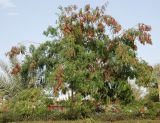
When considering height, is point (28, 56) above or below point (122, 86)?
above

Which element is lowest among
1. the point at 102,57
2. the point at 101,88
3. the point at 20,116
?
the point at 20,116

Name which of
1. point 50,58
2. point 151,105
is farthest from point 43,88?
point 151,105

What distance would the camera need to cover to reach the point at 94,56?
22.3 metres

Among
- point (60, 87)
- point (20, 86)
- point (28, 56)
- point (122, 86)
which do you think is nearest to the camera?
point (60, 87)

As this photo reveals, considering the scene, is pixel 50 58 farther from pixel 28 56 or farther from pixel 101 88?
pixel 101 88

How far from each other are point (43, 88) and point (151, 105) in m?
6.74

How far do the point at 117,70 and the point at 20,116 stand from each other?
658 centimetres

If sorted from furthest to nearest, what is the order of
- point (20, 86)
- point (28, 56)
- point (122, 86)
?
1. point (20, 86)
2. point (28, 56)
3. point (122, 86)

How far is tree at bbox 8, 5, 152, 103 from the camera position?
2183 cm

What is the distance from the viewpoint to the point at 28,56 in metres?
24.2

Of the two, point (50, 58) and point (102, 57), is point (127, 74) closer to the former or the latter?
point (102, 57)

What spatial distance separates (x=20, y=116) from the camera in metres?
23.4

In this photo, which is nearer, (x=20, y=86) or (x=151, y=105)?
(x=151, y=105)

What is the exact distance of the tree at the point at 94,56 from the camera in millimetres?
21828
